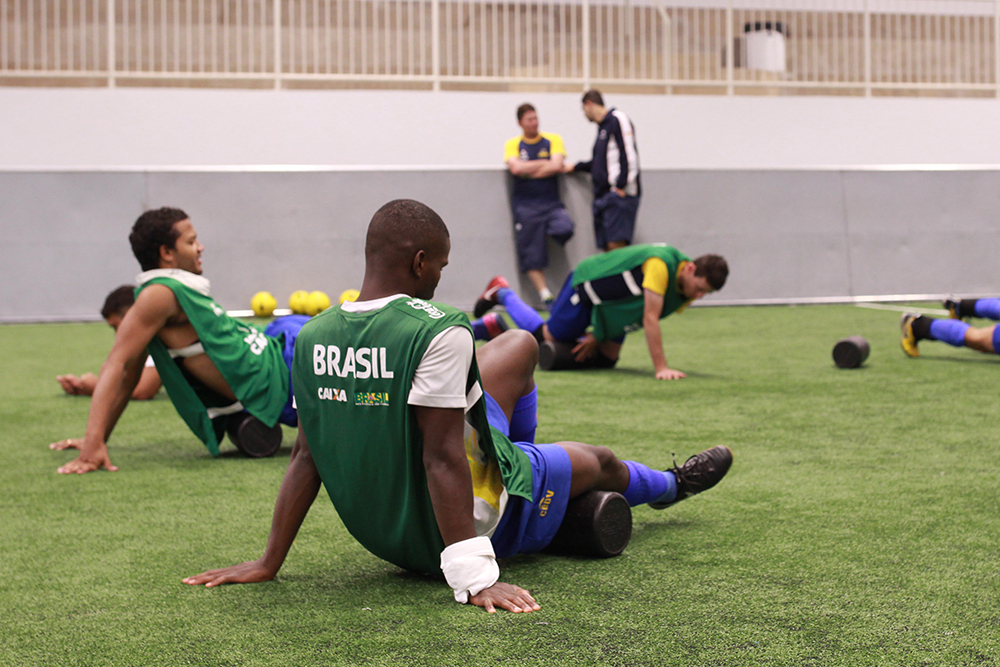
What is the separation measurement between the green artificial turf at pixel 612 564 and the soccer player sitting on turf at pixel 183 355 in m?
0.18

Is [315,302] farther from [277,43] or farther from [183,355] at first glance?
[183,355]

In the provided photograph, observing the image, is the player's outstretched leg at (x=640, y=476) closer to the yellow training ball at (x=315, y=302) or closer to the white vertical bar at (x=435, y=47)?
the yellow training ball at (x=315, y=302)

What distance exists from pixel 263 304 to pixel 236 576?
26.6 ft

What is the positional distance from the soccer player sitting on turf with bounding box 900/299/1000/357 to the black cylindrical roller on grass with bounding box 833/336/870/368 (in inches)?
18.3

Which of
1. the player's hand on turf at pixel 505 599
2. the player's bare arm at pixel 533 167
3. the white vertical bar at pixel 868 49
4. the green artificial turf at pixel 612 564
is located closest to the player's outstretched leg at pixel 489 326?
the green artificial turf at pixel 612 564

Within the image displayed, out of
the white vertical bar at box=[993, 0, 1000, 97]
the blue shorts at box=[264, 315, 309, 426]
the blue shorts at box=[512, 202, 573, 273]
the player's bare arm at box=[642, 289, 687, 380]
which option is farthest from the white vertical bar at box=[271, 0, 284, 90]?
the white vertical bar at box=[993, 0, 1000, 97]

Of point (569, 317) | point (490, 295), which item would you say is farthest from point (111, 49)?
point (569, 317)

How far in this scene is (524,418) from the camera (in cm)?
263

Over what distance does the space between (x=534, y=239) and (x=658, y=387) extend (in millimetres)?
5319

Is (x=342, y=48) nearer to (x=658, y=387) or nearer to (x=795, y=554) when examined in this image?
(x=658, y=387)

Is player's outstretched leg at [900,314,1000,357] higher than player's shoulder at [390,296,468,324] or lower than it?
lower

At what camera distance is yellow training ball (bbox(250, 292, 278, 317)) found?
33.3 ft

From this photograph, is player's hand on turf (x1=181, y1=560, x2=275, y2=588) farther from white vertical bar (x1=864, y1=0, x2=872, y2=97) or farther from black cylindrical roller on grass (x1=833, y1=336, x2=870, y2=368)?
white vertical bar (x1=864, y1=0, x2=872, y2=97)

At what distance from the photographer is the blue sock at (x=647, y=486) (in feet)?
8.55
